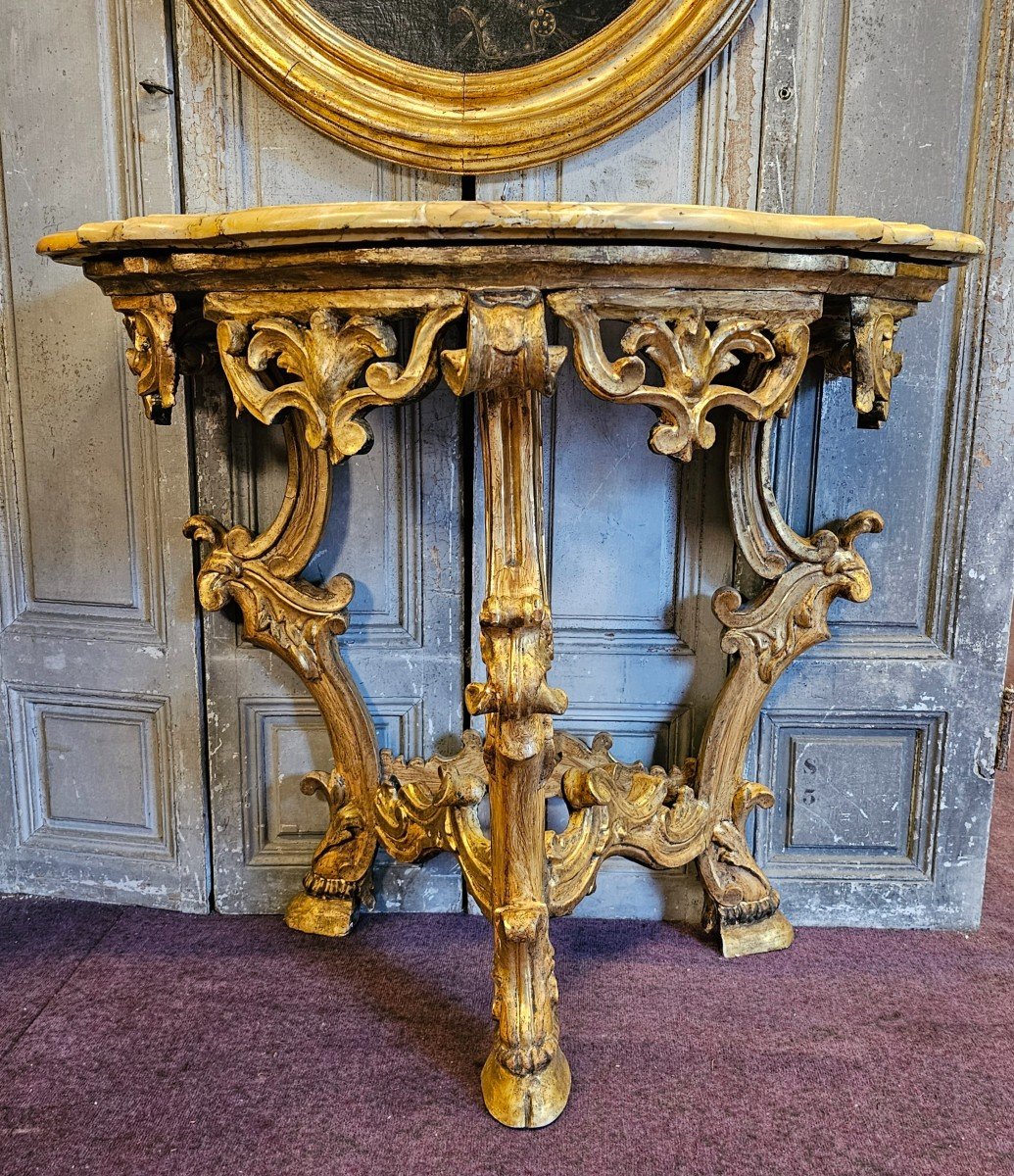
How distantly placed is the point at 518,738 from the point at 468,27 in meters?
1.39

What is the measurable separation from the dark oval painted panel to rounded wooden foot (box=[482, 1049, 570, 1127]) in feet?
6.07

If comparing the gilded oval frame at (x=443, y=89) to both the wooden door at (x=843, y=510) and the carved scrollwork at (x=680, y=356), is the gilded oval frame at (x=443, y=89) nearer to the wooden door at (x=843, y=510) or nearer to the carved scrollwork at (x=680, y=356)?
the wooden door at (x=843, y=510)

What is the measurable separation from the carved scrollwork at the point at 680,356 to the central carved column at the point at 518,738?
0.41ft

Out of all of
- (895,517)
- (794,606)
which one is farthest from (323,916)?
(895,517)

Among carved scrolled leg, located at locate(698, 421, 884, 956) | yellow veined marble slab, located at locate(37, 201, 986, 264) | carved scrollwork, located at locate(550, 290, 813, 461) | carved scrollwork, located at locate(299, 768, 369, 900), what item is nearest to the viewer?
yellow veined marble slab, located at locate(37, 201, 986, 264)

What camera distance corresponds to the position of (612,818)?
6.19ft

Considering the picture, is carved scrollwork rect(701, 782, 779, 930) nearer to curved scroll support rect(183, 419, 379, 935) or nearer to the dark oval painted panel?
curved scroll support rect(183, 419, 379, 935)

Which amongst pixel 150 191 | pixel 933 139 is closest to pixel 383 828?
pixel 150 191

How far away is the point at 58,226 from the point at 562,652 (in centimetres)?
141

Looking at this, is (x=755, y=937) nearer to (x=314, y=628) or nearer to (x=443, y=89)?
(x=314, y=628)

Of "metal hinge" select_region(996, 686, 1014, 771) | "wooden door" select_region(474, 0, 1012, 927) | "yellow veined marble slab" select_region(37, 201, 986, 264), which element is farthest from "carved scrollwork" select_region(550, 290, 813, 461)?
"metal hinge" select_region(996, 686, 1014, 771)

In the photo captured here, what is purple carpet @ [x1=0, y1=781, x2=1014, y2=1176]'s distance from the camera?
4.91 ft

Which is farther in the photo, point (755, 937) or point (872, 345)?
point (755, 937)

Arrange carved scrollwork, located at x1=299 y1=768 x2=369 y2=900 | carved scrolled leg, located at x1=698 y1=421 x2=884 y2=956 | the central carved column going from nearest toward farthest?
the central carved column, carved scrolled leg, located at x1=698 y1=421 x2=884 y2=956, carved scrollwork, located at x1=299 y1=768 x2=369 y2=900
